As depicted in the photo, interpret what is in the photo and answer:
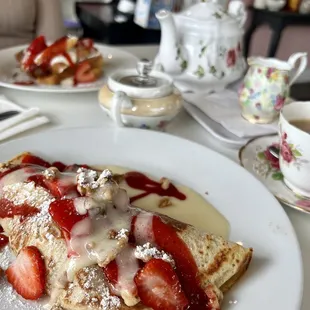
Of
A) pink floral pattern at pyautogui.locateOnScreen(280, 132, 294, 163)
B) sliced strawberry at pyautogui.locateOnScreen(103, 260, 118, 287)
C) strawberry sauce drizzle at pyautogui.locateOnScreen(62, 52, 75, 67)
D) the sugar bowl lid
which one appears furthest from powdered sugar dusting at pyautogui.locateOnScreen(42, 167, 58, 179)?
strawberry sauce drizzle at pyautogui.locateOnScreen(62, 52, 75, 67)

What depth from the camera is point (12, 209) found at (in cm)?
83

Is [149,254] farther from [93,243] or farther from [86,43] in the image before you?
[86,43]

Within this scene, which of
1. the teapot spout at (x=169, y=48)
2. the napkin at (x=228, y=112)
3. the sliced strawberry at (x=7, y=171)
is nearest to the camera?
the sliced strawberry at (x=7, y=171)

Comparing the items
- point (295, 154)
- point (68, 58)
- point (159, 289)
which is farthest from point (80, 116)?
point (159, 289)

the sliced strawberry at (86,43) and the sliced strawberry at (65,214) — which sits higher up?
the sliced strawberry at (65,214)

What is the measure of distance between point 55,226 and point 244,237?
340mm

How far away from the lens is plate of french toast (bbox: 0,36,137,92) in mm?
1433

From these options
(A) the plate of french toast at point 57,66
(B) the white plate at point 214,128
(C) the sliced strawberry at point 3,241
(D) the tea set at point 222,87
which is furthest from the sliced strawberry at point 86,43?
(C) the sliced strawberry at point 3,241

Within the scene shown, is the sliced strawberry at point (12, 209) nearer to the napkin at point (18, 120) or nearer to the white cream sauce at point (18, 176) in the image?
the white cream sauce at point (18, 176)

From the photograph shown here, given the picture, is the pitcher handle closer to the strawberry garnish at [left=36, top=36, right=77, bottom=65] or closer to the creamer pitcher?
the creamer pitcher

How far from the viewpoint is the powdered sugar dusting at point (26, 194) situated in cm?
82

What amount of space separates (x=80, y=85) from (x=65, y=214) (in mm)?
798

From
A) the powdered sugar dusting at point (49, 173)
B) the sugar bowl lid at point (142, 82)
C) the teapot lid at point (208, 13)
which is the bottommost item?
the powdered sugar dusting at point (49, 173)

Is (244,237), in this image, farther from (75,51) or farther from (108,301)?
(75,51)
